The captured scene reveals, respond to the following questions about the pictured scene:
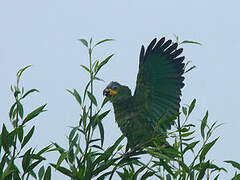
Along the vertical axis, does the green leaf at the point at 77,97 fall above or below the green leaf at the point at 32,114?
above

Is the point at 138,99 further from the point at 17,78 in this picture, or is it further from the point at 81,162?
the point at 17,78

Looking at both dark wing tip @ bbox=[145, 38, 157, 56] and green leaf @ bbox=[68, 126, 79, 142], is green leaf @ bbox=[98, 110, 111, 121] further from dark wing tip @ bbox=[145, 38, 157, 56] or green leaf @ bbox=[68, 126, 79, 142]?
dark wing tip @ bbox=[145, 38, 157, 56]

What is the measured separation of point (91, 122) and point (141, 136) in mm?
302

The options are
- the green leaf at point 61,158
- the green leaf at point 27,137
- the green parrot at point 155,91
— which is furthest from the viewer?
the green parrot at point 155,91

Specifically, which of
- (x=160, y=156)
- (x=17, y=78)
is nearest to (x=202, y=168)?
(x=160, y=156)

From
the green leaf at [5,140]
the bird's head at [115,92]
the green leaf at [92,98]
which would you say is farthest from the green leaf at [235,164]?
the green leaf at [5,140]

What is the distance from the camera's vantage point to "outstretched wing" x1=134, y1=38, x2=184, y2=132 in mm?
1480

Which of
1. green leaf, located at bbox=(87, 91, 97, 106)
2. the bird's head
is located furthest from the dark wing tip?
green leaf, located at bbox=(87, 91, 97, 106)

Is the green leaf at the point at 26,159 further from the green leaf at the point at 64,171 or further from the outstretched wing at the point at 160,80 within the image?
the outstretched wing at the point at 160,80

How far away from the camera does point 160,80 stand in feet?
4.93

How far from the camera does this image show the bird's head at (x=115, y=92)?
1558 mm

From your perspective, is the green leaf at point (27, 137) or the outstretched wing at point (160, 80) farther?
the outstretched wing at point (160, 80)

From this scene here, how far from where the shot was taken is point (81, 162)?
130 centimetres

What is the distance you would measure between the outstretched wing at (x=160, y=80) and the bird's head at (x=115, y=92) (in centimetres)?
8
